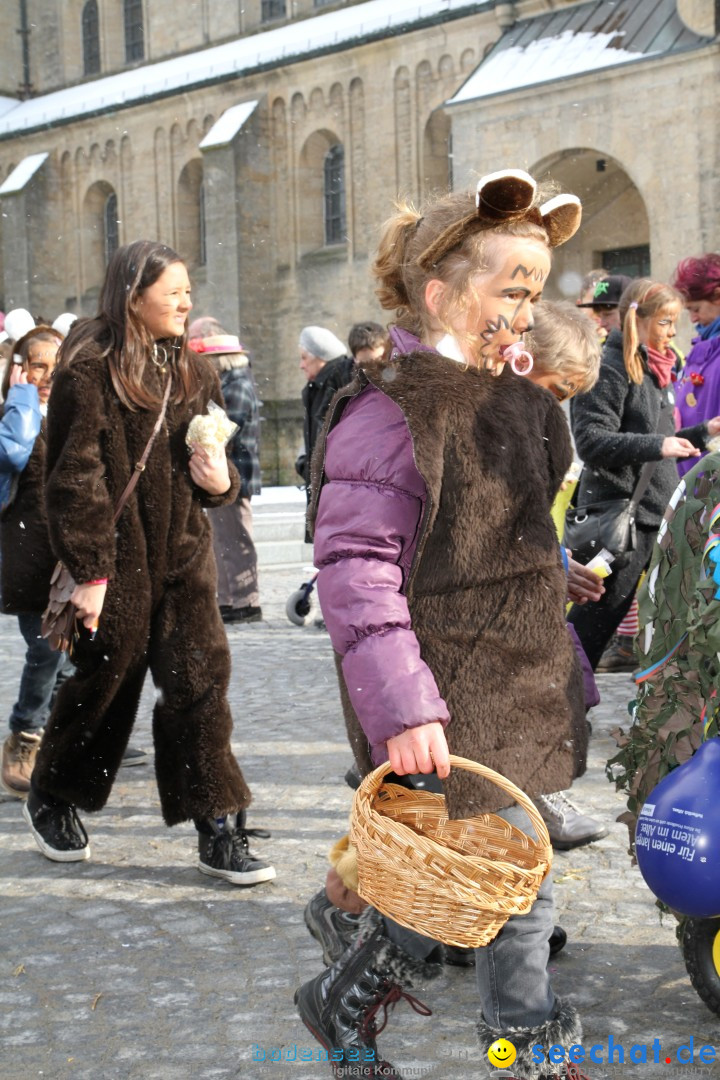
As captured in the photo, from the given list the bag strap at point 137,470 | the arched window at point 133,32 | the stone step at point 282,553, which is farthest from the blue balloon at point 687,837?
the arched window at point 133,32

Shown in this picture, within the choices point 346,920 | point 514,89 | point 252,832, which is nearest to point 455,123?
point 514,89

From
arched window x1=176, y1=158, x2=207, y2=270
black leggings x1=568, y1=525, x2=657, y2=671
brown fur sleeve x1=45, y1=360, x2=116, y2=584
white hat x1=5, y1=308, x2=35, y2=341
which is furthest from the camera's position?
arched window x1=176, y1=158, x2=207, y2=270

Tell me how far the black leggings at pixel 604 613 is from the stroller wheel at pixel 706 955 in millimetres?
2618

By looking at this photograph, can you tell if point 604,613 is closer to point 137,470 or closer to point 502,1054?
point 137,470

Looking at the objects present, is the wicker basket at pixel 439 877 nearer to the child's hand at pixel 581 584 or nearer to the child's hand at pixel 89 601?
the child's hand at pixel 581 584

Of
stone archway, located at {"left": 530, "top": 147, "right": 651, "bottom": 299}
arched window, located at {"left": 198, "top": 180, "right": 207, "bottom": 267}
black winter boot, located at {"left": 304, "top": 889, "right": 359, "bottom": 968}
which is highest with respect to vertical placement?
arched window, located at {"left": 198, "top": 180, "right": 207, "bottom": 267}

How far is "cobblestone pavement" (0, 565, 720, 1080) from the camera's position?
2998 mm

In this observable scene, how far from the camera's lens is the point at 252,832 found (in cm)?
447

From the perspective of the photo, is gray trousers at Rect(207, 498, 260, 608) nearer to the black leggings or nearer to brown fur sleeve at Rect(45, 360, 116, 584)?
the black leggings

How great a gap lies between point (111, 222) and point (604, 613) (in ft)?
109

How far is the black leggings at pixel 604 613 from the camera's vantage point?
5.58 m

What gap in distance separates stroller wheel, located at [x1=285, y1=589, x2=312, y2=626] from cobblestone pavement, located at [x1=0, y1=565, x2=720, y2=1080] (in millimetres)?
4168

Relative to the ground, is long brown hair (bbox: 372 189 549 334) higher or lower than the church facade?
lower

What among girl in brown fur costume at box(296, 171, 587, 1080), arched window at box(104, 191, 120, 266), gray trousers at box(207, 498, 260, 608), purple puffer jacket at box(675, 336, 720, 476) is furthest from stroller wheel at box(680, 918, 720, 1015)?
arched window at box(104, 191, 120, 266)
